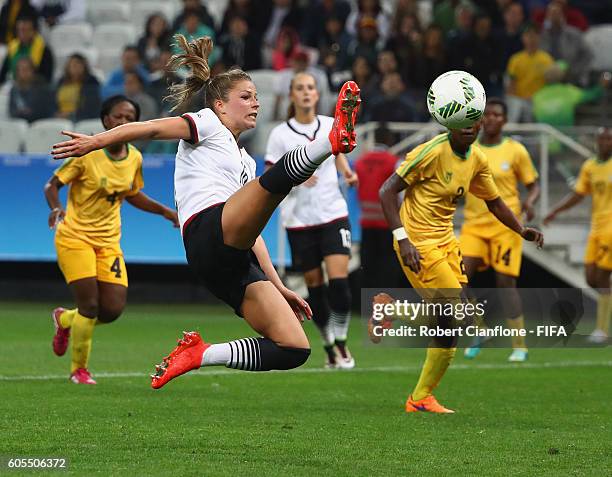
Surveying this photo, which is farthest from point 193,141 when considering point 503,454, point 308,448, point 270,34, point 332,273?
point 270,34

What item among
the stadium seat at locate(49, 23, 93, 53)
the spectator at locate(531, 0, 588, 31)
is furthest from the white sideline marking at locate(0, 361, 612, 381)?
the stadium seat at locate(49, 23, 93, 53)

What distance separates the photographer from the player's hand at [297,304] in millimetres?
7762

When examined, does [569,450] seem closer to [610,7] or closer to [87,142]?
[87,142]

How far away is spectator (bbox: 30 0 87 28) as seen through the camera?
23312mm

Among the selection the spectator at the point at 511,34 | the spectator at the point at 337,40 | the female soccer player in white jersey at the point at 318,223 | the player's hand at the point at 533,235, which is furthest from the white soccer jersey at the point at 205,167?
the spectator at the point at 337,40

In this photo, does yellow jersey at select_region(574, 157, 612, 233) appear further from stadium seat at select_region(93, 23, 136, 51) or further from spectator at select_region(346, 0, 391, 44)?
stadium seat at select_region(93, 23, 136, 51)

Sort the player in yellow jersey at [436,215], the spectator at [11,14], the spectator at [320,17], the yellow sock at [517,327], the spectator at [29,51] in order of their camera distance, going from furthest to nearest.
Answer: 1. the spectator at [11,14]
2. the spectator at [320,17]
3. the spectator at [29,51]
4. the yellow sock at [517,327]
5. the player in yellow jersey at [436,215]

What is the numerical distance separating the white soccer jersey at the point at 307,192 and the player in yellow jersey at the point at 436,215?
8.07 feet

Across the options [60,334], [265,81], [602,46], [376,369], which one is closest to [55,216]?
[60,334]

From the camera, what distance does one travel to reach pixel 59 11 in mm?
23375

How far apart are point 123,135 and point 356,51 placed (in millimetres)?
13675

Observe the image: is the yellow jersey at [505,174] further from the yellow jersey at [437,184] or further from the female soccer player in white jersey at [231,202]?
the female soccer player in white jersey at [231,202]

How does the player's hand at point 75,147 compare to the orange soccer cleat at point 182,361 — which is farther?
the orange soccer cleat at point 182,361

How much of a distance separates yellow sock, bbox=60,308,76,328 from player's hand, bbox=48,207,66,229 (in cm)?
81
